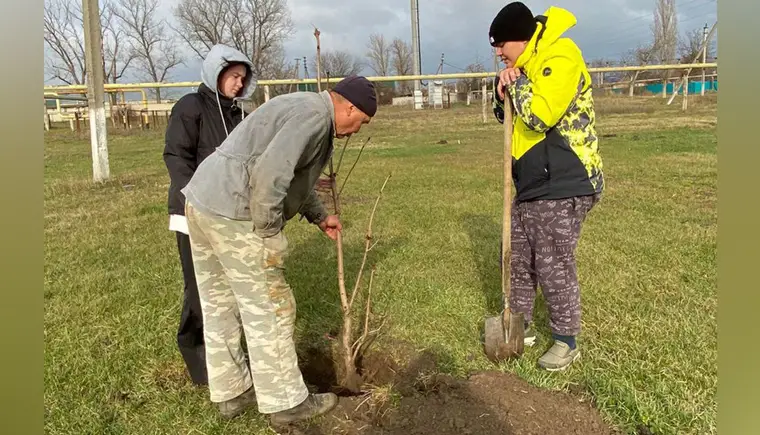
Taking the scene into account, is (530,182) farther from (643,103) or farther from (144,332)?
(643,103)

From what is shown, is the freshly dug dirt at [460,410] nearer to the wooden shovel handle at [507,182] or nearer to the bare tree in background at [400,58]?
the wooden shovel handle at [507,182]

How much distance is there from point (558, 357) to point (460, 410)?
831 mm

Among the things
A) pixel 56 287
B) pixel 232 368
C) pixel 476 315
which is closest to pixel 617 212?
pixel 476 315

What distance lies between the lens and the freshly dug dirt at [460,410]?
2564 mm

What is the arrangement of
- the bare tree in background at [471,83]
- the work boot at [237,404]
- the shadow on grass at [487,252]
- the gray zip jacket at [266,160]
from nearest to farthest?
1. the gray zip jacket at [266,160]
2. the work boot at [237,404]
3. the shadow on grass at [487,252]
4. the bare tree in background at [471,83]

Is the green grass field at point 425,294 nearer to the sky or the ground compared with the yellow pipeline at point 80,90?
nearer to the ground

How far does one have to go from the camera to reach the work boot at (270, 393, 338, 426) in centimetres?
275

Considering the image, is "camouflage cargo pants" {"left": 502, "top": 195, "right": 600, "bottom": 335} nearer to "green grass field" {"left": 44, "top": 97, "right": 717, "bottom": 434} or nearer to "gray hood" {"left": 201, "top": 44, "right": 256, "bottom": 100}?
"green grass field" {"left": 44, "top": 97, "right": 717, "bottom": 434}

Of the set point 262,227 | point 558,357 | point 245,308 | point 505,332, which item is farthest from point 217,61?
point 558,357

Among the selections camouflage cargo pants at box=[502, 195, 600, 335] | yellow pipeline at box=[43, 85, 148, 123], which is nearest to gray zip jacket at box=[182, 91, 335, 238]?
camouflage cargo pants at box=[502, 195, 600, 335]

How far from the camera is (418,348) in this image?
352 cm

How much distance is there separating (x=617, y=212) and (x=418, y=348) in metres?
4.49

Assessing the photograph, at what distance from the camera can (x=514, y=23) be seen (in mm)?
2906

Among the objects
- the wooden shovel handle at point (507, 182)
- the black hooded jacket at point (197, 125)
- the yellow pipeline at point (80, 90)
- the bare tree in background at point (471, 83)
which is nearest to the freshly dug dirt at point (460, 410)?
the wooden shovel handle at point (507, 182)
